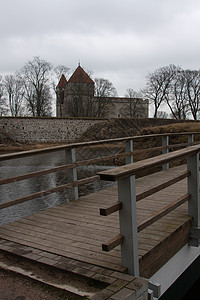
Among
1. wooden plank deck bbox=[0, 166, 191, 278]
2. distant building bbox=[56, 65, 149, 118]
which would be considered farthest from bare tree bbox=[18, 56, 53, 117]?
wooden plank deck bbox=[0, 166, 191, 278]

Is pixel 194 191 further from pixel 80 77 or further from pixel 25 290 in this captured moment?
pixel 80 77

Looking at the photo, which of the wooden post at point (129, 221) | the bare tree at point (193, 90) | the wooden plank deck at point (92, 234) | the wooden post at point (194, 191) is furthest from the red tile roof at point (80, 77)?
the wooden post at point (129, 221)

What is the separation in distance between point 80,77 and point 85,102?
5.20 meters

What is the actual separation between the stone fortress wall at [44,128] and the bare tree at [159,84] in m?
9.11

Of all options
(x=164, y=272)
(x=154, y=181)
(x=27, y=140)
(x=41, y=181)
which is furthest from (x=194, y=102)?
(x=164, y=272)

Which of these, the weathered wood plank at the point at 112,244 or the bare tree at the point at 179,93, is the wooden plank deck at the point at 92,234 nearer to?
the weathered wood plank at the point at 112,244

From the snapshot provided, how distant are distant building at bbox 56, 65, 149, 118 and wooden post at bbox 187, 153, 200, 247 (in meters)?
45.0

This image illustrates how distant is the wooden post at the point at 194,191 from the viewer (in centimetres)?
318

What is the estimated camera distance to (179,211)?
11.8ft

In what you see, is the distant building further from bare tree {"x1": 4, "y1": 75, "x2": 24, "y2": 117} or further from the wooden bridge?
the wooden bridge

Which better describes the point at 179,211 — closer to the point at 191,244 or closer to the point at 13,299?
the point at 191,244

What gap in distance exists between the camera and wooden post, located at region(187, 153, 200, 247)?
3.18 meters

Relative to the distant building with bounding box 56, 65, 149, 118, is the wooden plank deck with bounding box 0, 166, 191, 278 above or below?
below

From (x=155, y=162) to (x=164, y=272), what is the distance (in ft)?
3.81
